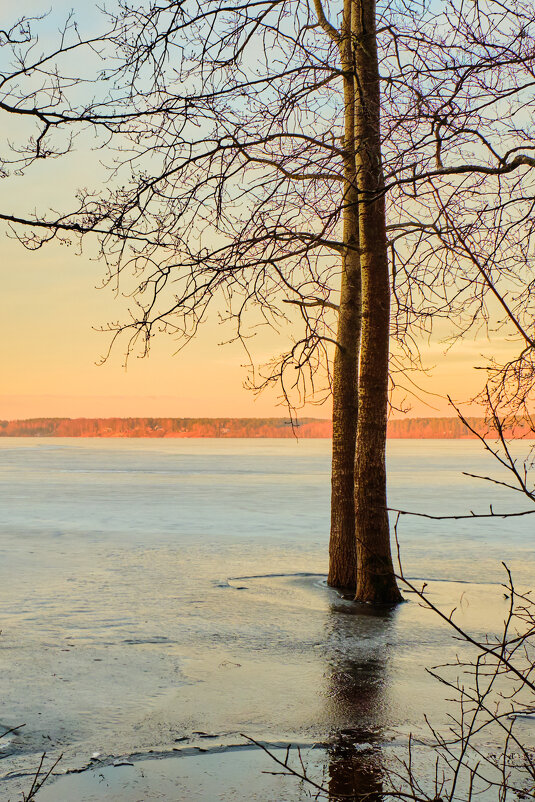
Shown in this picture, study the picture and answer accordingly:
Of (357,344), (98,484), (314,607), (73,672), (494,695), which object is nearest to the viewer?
(494,695)

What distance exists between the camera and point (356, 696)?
7141 mm

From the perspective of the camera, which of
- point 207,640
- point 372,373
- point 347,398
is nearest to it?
point 207,640

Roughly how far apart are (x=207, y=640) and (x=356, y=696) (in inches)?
109

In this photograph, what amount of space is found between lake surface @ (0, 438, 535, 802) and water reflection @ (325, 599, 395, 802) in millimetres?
30

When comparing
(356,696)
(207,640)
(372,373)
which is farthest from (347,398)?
(356,696)

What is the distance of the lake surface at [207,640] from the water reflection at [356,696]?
0.03 m

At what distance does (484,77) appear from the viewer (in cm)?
478

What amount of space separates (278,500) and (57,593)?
2118 centimetres

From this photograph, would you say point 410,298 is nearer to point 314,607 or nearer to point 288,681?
point 314,607

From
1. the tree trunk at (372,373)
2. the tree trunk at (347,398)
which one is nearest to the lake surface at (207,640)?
the tree trunk at (347,398)

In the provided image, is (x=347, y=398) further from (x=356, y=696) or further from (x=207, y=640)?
(x=356, y=696)

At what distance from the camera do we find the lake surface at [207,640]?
622 centimetres

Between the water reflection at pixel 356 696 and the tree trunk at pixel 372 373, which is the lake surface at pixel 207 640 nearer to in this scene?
the water reflection at pixel 356 696

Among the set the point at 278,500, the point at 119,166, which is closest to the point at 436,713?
the point at 119,166
